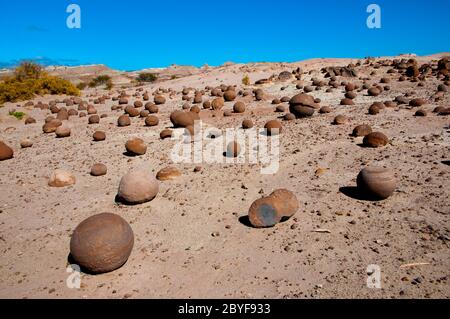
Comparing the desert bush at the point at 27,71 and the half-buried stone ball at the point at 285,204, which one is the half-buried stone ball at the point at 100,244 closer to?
the half-buried stone ball at the point at 285,204

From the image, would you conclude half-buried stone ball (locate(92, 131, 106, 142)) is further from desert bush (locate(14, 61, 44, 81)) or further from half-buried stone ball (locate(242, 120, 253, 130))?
desert bush (locate(14, 61, 44, 81))

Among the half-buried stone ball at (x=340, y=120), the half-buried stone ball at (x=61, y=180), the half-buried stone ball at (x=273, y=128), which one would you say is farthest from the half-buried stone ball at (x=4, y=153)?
the half-buried stone ball at (x=340, y=120)

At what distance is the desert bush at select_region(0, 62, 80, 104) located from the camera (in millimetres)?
21703

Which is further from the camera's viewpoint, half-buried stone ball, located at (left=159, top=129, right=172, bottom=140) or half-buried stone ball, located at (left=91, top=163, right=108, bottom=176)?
half-buried stone ball, located at (left=159, top=129, right=172, bottom=140)

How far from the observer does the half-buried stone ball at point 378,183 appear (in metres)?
5.55

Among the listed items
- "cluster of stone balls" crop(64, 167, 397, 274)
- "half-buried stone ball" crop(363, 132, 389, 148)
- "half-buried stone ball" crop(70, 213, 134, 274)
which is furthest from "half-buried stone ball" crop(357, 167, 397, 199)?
"half-buried stone ball" crop(70, 213, 134, 274)

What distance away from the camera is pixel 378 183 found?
5559 millimetres

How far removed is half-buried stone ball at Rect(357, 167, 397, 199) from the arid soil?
16 centimetres

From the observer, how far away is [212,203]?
6188 millimetres

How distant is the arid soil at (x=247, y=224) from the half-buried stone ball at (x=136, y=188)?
21cm

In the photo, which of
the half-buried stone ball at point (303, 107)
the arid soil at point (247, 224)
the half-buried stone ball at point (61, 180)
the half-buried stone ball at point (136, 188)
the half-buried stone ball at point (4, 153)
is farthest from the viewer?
the half-buried stone ball at point (303, 107)

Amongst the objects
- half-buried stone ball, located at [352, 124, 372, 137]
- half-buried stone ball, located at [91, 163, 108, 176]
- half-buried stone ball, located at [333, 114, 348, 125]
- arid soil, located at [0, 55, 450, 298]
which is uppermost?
half-buried stone ball, located at [333, 114, 348, 125]

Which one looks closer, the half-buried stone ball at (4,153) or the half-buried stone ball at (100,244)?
the half-buried stone ball at (100,244)
